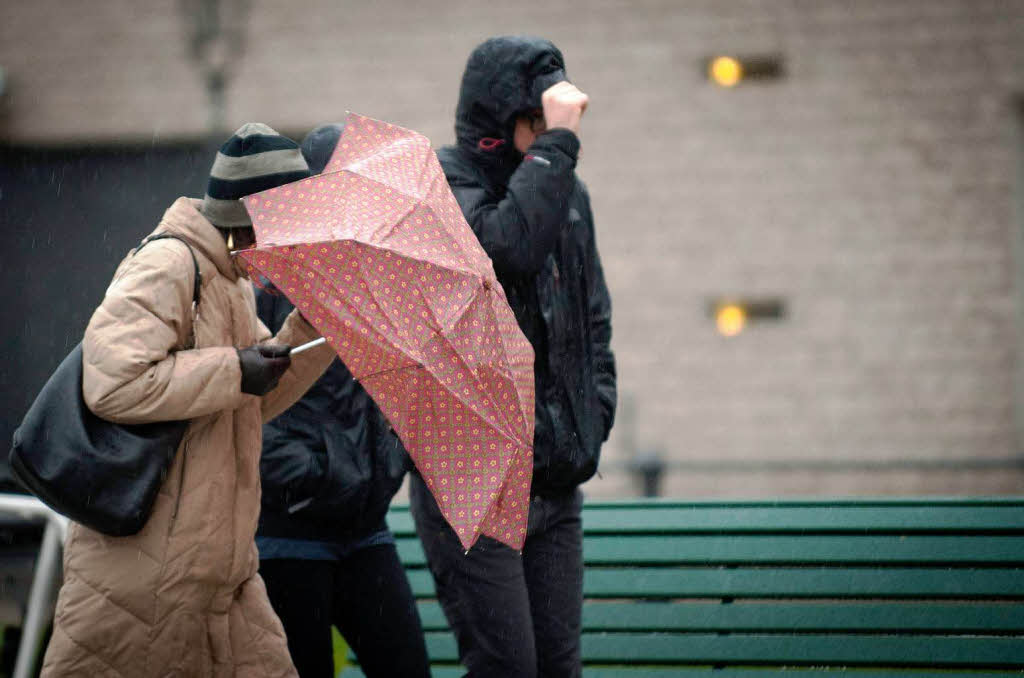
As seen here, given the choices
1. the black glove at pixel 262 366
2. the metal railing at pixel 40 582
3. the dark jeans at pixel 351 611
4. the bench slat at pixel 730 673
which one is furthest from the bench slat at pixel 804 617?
the black glove at pixel 262 366

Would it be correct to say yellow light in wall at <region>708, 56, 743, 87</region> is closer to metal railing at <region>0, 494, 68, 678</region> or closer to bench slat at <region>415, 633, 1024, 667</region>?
bench slat at <region>415, 633, 1024, 667</region>

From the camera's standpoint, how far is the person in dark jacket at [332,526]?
3.41 meters

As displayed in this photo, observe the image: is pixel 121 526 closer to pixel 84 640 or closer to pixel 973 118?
pixel 84 640

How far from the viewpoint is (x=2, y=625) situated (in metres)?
4.94

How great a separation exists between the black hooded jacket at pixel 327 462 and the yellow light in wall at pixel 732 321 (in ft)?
15.7

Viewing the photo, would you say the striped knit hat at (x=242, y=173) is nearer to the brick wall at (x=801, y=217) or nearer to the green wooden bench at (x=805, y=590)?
the green wooden bench at (x=805, y=590)

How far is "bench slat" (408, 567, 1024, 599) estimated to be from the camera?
13.5 feet

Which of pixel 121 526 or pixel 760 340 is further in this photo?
pixel 760 340

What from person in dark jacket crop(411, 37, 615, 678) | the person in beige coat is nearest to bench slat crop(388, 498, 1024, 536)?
person in dark jacket crop(411, 37, 615, 678)

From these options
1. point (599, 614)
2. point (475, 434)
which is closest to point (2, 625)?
point (599, 614)

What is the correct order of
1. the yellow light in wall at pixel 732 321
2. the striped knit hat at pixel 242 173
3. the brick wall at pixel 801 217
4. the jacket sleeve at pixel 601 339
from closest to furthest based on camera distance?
the striped knit hat at pixel 242 173, the jacket sleeve at pixel 601 339, the brick wall at pixel 801 217, the yellow light in wall at pixel 732 321

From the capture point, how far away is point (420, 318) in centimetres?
270

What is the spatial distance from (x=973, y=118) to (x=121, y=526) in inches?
257

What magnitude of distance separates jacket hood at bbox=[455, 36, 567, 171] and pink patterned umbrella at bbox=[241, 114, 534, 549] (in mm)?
412
